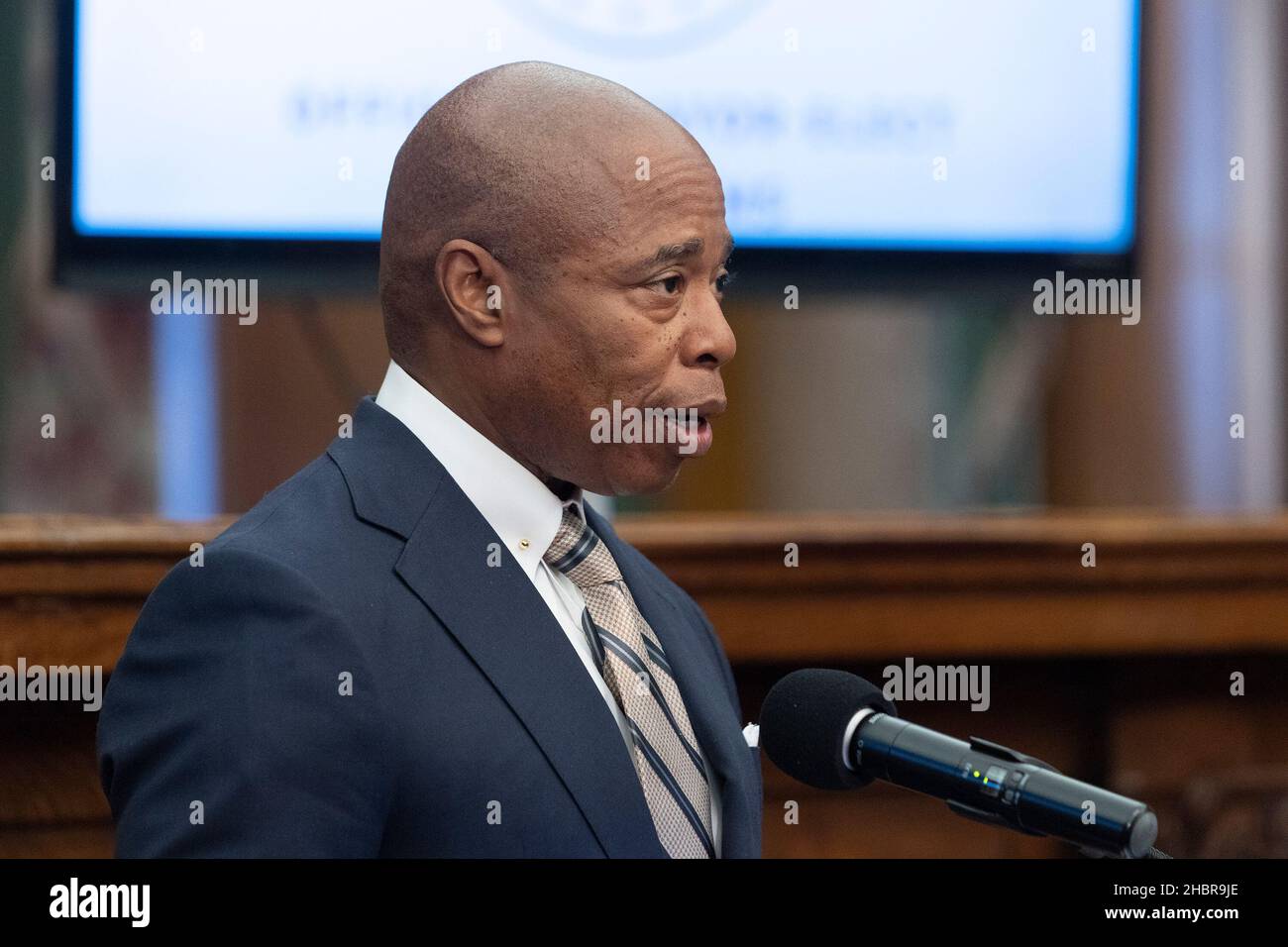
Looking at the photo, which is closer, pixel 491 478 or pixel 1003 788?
pixel 1003 788

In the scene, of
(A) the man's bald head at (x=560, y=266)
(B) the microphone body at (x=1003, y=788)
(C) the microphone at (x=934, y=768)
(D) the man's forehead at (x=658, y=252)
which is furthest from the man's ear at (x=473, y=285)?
(B) the microphone body at (x=1003, y=788)

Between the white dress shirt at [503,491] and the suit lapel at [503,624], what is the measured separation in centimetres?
3

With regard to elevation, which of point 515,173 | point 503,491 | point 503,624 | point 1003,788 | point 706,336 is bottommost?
point 1003,788

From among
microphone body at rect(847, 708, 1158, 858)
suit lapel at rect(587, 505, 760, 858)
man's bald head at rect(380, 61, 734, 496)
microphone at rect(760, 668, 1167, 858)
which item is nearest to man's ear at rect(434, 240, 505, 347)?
man's bald head at rect(380, 61, 734, 496)

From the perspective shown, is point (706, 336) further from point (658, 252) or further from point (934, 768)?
point (934, 768)

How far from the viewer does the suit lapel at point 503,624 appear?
1.54 m

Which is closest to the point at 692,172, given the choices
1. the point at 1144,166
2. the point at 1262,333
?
the point at 1144,166

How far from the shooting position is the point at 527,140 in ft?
5.44

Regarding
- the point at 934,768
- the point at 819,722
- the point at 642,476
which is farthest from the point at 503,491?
the point at 934,768

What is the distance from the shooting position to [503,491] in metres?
1.69

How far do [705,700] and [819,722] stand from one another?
1.26 feet

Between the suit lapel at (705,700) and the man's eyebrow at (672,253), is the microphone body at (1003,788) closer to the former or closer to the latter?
the suit lapel at (705,700)

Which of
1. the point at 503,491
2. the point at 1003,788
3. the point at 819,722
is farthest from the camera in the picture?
the point at 503,491

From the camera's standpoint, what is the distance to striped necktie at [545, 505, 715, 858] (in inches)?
64.4
